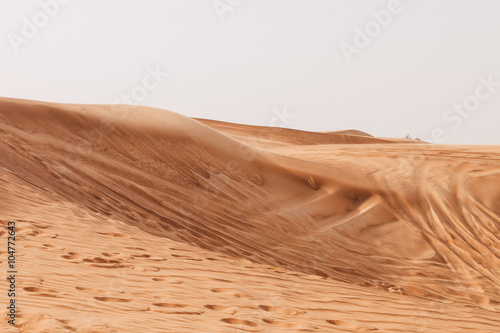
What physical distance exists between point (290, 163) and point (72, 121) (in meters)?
4.93

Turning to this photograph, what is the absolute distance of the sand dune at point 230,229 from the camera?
154 inches

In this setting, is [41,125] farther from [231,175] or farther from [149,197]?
[231,175]

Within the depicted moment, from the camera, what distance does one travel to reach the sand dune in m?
3.91

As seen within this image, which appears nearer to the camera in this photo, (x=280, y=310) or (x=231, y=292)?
(x=280, y=310)

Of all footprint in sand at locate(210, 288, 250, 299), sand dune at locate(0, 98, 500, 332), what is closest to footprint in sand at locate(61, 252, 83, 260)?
sand dune at locate(0, 98, 500, 332)

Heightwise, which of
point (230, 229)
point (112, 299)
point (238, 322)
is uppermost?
point (230, 229)

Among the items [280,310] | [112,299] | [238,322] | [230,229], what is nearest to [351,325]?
[280,310]

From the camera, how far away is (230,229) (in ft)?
27.5

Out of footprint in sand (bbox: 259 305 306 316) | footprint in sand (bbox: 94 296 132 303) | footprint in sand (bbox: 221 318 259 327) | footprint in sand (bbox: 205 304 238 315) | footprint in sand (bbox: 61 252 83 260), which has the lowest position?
footprint in sand (bbox: 259 305 306 316)

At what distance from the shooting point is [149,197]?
871 cm

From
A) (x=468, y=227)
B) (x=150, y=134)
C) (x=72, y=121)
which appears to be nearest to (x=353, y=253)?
(x=468, y=227)

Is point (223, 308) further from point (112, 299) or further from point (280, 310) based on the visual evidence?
point (112, 299)

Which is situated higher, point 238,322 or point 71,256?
point 71,256

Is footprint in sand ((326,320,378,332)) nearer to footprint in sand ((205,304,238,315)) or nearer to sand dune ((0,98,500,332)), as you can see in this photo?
sand dune ((0,98,500,332))
